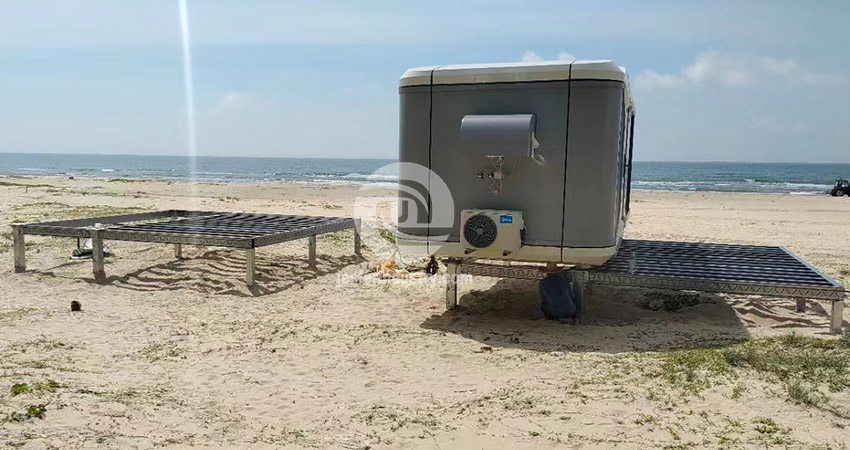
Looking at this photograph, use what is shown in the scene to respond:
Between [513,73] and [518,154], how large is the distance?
0.83 metres

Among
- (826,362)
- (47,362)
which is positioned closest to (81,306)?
(47,362)

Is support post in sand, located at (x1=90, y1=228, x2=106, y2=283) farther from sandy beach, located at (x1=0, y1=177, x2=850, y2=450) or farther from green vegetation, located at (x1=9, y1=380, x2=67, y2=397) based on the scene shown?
green vegetation, located at (x1=9, y1=380, x2=67, y2=397)

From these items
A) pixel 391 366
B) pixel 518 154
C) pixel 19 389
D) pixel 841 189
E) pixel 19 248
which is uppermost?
pixel 518 154

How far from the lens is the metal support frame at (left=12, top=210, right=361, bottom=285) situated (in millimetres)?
8039

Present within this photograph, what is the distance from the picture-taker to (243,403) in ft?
14.3

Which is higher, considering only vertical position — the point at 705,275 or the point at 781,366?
the point at 705,275

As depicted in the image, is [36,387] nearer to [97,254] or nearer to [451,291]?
[451,291]

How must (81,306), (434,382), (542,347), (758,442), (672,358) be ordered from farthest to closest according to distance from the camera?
(81,306) < (542,347) < (672,358) < (434,382) < (758,442)

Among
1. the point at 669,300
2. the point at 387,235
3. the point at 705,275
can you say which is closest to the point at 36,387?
the point at 705,275

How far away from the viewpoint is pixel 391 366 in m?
5.21

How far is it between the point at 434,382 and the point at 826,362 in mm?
3015

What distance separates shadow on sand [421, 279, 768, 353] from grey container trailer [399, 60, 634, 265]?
0.75 metres

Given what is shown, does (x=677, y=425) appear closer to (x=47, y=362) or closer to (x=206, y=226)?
(x=47, y=362)

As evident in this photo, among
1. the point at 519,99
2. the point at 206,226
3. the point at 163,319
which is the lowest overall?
the point at 163,319
